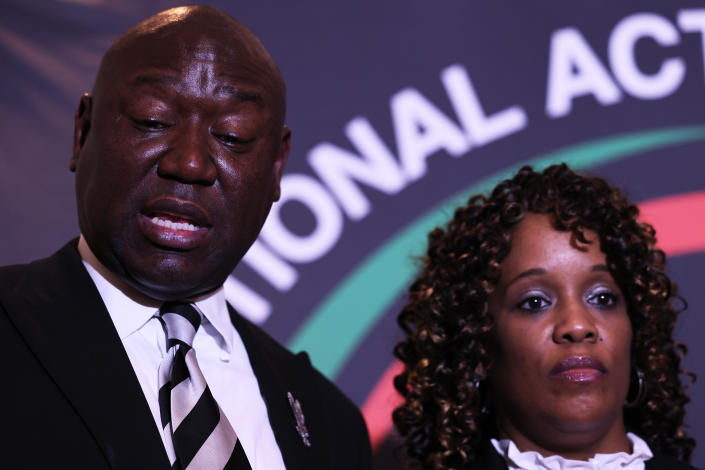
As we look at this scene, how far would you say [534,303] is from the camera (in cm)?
215

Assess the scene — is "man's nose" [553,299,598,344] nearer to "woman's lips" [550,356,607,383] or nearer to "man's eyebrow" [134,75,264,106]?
"woman's lips" [550,356,607,383]

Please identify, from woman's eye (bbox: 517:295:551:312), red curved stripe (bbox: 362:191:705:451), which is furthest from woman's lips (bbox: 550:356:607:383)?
red curved stripe (bbox: 362:191:705:451)

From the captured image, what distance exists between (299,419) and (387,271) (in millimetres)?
888

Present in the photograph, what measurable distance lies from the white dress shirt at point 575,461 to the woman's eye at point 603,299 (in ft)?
1.16

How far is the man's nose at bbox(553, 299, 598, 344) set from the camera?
2.05 metres

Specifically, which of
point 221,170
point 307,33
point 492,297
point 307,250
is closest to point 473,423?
point 492,297

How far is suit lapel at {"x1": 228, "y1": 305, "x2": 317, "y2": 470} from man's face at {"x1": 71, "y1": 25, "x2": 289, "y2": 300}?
0.28 metres

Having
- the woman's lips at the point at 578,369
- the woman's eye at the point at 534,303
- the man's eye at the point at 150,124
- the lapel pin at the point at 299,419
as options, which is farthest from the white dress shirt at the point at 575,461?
the man's eye at the point at 150,124

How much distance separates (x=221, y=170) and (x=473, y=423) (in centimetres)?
101

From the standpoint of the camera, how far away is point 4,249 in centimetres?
254

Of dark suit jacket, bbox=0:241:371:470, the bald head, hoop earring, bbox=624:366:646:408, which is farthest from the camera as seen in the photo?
hoop earring, bbox=624:366:646:408

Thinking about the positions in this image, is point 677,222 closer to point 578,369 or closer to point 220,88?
point 578,369

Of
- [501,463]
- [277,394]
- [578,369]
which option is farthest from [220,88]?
[501,463]

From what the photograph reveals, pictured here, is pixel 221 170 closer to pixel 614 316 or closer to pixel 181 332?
pixel 181 332
